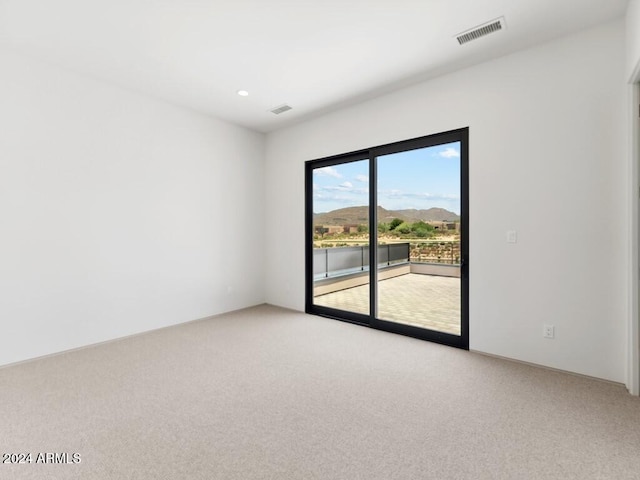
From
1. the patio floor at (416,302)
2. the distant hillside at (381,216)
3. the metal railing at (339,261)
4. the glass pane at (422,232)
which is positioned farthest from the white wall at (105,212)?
the glass pane at (422,232)

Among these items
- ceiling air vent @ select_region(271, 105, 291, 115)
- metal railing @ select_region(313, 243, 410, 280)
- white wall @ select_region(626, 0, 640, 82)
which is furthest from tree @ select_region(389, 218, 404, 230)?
white wall @ select_region(626, 0, 640, 82)

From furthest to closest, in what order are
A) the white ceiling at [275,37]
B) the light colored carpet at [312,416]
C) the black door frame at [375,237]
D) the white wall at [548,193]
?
the black door frame at [375,237] < the white wall at [548,193] < the white ceiling at [275,37] < the light colored carpet at [312,416]

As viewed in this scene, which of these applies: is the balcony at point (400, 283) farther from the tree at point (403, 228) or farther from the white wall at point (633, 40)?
the white wall at point (633, 40)

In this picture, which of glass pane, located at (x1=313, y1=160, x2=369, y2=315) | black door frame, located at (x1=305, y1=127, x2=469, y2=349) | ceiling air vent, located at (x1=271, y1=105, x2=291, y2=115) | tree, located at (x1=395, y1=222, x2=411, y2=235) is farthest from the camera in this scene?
glass pane, located at (x1=313, y1=160, x2=369, y2=315)

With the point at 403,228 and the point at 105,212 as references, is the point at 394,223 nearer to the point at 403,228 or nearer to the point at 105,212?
the point at 403,228

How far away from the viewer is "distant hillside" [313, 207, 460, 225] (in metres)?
3.60

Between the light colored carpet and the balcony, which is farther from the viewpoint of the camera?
the balcony

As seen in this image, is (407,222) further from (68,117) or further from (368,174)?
(68,117)

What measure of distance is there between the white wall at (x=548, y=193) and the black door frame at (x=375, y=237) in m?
0.08

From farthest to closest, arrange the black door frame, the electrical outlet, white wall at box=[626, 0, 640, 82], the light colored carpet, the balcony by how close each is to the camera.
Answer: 1. the balcony
2. the black door frame
3. the electrical outlet
4. white wall at box=[626, 0, 640, 82]
5. the light colored carpet

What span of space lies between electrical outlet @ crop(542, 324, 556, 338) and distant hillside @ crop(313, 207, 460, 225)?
1.29 m

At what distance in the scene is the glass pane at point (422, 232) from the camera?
354 cm

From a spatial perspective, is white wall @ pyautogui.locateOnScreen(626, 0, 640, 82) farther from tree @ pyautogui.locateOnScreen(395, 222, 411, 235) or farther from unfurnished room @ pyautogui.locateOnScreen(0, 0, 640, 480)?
tree @ pyautogui.locateOnScreen(395, 222, 411, 235)

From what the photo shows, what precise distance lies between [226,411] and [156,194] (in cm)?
292
